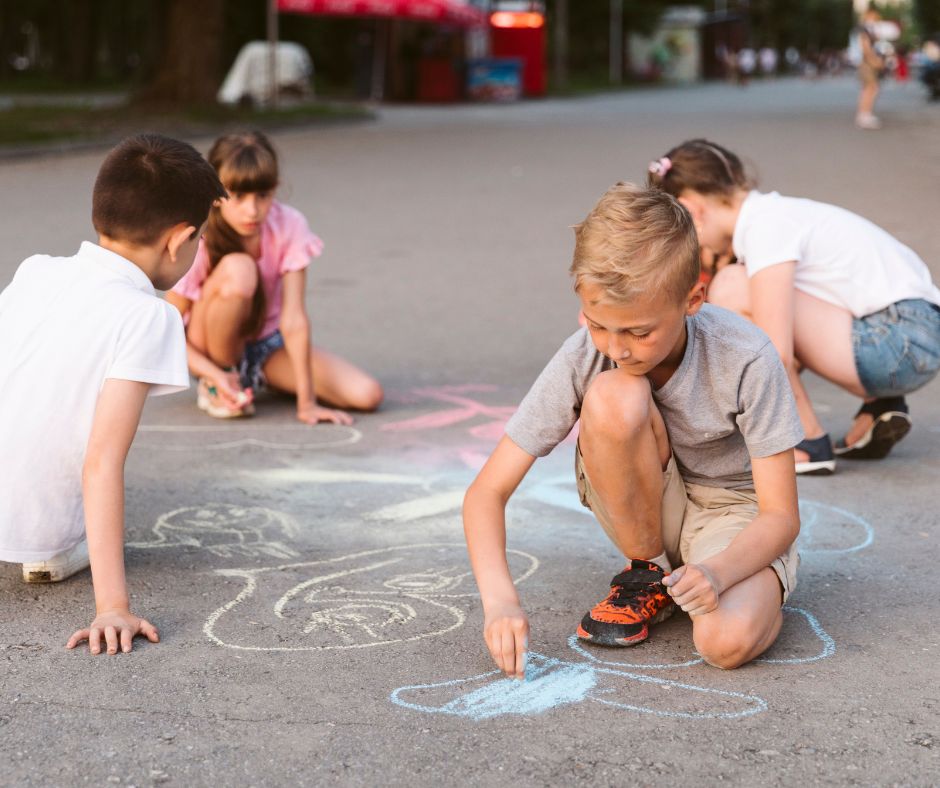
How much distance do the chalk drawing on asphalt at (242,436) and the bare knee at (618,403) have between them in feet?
6.31

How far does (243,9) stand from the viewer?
36312 mm

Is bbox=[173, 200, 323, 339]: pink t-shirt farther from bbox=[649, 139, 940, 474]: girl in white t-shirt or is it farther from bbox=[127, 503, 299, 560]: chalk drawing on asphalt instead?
bbox=[649, 139, 940, 474]: girl in white t-shirt

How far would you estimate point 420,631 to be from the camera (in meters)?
2.83

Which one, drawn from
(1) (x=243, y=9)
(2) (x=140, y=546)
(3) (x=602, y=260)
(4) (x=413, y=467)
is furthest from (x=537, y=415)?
(1) (x=243, y=9)

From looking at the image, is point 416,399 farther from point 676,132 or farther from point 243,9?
point 243,9

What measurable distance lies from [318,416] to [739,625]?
238 centimetres

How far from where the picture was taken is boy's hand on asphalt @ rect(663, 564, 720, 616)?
2.41 m

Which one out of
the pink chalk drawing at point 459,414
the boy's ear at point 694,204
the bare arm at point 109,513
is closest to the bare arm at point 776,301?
the boy's ear at point 694,204

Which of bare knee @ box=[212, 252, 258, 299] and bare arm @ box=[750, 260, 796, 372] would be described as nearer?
bare arm @ box=[750, 260, 796, 372]

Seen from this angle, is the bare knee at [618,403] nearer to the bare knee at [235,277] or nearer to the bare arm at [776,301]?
the bare arm at [776,301]

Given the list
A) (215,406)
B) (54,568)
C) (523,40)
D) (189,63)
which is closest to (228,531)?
(54,568)

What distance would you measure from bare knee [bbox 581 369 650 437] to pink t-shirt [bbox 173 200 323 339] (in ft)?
7.42

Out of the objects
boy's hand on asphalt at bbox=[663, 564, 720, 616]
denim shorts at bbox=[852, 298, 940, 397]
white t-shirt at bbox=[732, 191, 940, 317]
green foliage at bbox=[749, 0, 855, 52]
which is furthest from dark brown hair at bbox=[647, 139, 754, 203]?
green foliage at bbox=[749, 0, 855, 52]

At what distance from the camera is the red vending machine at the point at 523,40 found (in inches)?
1204
